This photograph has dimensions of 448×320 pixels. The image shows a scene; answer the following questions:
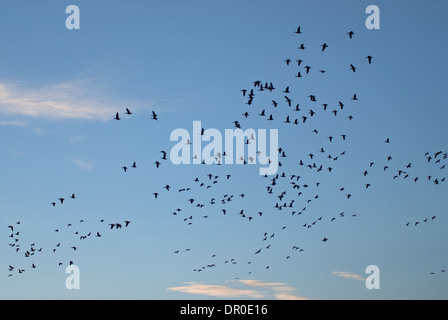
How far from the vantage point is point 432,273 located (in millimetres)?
75625

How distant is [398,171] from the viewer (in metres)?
84.4
